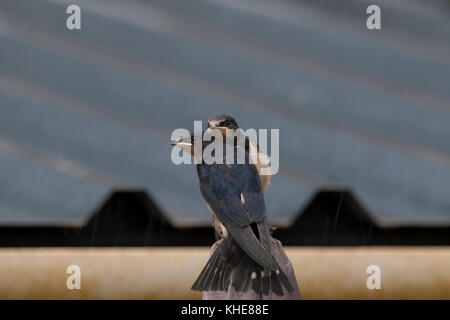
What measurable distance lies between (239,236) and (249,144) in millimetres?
200

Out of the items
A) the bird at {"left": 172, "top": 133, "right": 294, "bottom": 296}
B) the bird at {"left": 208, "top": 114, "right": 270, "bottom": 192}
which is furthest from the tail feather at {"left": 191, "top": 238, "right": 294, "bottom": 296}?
the bird at {"left": 208, "top": 114, "right": 270, "bottom": 192}

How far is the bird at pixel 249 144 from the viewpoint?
42.5 inches

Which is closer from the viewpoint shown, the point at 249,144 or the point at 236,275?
the point at 236,275

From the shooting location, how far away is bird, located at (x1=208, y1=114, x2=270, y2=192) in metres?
1.08

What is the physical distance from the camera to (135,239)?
2.24 metres

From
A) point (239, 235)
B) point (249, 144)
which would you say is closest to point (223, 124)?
point (249, 144)

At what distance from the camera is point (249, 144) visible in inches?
43.6

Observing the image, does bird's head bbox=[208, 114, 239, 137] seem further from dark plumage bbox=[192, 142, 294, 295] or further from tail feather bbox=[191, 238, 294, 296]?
tail feather bbox=[191, 238, 294, 296]

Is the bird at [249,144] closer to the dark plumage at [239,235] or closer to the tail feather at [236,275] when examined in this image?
the dark plumage at [239,235]

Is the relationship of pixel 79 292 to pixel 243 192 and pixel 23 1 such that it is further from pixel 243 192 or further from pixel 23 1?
pixel 23 1

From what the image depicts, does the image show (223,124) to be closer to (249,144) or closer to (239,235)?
(249,144)

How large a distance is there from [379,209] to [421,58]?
1004 millimetres

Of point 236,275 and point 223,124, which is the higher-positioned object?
point 223,124

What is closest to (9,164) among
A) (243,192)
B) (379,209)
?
(379,209)
